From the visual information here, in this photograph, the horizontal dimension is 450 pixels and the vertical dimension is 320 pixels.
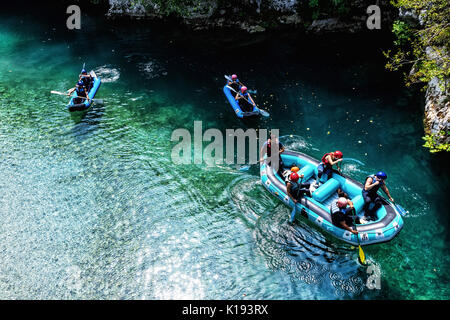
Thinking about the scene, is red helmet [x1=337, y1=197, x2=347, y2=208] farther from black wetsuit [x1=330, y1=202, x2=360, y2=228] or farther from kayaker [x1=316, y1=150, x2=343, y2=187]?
kayaker [x1=316, y1=150, x2=343, y2=187]

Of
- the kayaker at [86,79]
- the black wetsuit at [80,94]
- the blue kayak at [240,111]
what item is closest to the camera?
the blue kayak at [240,111]

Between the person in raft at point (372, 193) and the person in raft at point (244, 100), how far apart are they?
6479 millimetres

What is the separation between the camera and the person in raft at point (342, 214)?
9.02 metres

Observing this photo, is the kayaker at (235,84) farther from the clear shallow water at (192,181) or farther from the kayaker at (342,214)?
the kayaker at (342,214)

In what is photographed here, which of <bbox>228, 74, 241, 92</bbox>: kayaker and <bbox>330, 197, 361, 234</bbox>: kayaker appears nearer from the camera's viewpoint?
<bbox>330, 197, 361, 234</bbox>: kayaker

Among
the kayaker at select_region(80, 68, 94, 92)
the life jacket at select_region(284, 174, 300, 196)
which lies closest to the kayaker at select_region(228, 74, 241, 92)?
the life jacket at select_region(284, 174, 300, 196)

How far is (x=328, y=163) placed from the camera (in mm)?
10352

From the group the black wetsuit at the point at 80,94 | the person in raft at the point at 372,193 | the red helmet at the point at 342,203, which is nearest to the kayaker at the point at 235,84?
the black wetsuit at the point at 80,94

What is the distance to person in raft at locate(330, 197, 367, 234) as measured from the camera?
355 inches

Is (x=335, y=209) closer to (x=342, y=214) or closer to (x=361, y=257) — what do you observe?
(x=342, y=214)

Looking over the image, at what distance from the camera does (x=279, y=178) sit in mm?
10820

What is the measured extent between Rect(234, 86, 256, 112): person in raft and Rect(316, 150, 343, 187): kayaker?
194 inches

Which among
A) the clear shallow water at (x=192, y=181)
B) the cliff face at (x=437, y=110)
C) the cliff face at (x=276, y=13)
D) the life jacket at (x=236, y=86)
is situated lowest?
the clear shallow water at (x=192, y=181)

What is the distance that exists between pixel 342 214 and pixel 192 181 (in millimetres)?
5523
